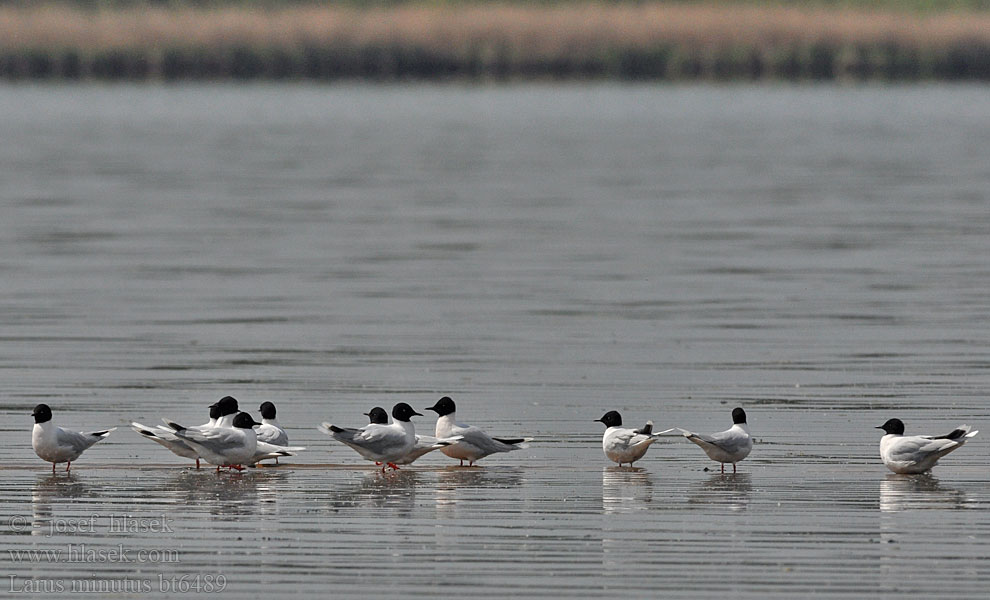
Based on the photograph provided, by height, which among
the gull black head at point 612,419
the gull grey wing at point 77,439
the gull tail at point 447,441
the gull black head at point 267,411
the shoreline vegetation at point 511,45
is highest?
the shoreline vegetation at point 511,45

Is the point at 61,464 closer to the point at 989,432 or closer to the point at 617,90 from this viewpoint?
the point at 989,432

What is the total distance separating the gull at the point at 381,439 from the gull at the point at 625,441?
1.17 m

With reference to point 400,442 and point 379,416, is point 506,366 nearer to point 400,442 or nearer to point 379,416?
point 379,416

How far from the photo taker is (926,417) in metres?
12.5

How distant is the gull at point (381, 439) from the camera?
10.7 metres

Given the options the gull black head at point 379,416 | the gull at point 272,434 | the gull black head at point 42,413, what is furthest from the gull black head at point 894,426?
the gull black head at point 42,413

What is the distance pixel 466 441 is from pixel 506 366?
13.4ft

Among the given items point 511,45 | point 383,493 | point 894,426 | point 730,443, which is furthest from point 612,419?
point 511,45

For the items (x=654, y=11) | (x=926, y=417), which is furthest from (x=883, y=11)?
(x=926, y=417)

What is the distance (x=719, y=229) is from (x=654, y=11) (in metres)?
43.4

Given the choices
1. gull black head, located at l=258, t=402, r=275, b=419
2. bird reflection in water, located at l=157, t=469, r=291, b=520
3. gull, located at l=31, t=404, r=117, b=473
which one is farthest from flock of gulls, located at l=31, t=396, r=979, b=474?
gull black head, located at l=258, t=402, r=275, b=419

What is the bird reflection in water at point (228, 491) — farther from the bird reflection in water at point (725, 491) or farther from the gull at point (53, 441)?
the bird reflection in water at point (725, 491)

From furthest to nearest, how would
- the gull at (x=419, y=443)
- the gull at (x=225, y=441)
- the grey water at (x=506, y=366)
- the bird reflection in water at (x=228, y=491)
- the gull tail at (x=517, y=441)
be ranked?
the gull tail at (x=517, y=441), the gull at (x=419, y=443), the gull at (x=225, y=441), the bird reflection in water at (x=228, y=491), the grey water at (x=506, y=366)

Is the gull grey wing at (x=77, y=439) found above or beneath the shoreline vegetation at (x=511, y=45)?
beneath
